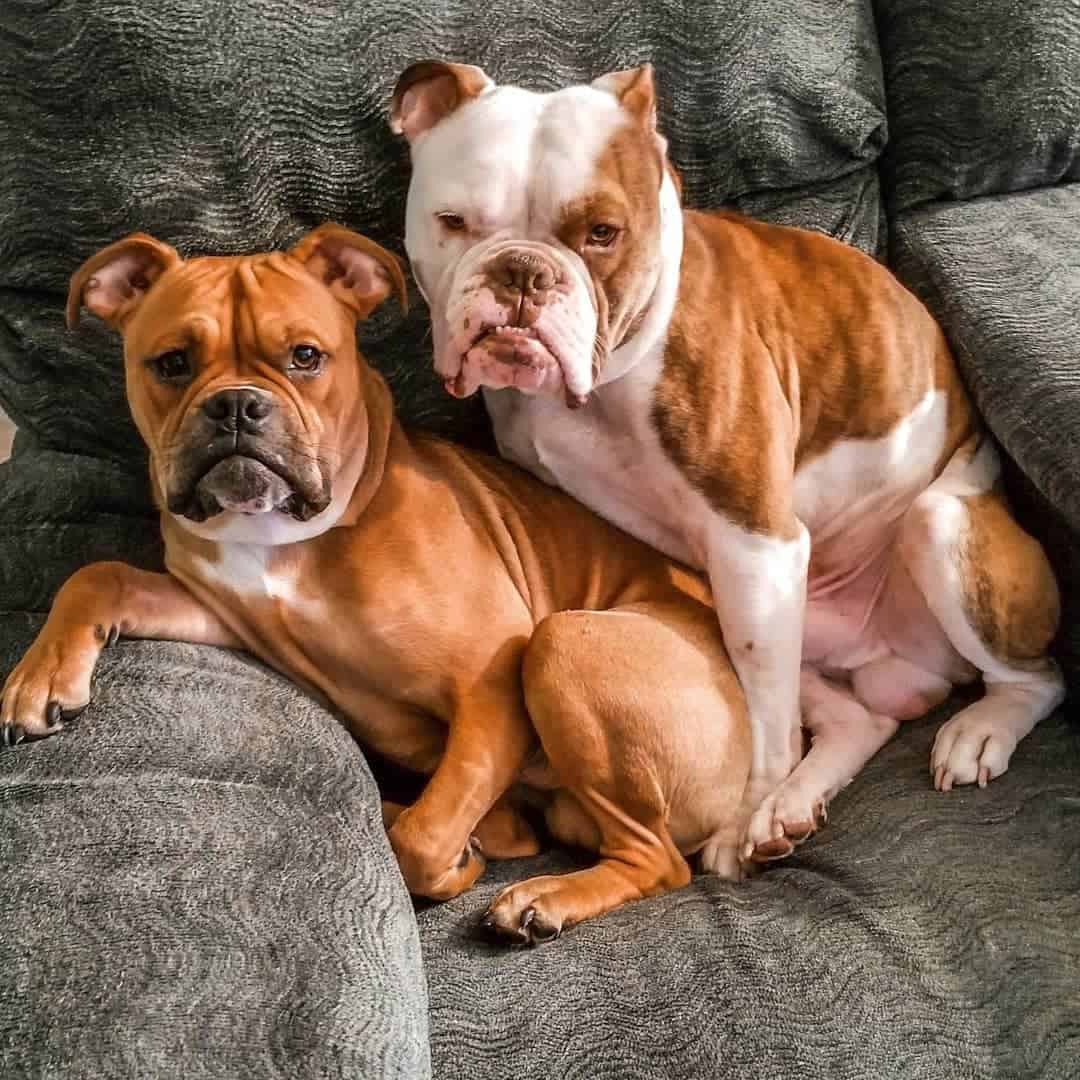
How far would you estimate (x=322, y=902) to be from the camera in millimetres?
1049

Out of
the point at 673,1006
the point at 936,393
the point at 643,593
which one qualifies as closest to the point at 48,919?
the point at 673,1006

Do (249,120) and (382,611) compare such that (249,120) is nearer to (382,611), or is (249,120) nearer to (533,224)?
(533,224)

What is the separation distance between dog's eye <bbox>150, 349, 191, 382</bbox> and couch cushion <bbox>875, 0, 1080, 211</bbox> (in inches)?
48.2

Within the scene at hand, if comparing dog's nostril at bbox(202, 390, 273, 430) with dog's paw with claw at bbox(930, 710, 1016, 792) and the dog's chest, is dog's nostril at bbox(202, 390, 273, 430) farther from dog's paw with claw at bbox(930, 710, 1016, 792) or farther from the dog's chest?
dog's paw with claw at bbox(930, 710, 1016, 792)

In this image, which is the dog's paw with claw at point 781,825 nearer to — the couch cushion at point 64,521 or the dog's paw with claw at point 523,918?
the dog's paw with claw at point 523,918

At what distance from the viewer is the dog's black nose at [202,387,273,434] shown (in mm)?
1238

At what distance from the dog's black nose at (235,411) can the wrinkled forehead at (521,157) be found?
0.34m

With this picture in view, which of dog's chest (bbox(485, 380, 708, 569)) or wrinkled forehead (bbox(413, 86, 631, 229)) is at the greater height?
wrinkled forehead (bbox(413, 86, 631, 229))

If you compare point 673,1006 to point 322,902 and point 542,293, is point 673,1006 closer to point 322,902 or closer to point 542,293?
point 322,902

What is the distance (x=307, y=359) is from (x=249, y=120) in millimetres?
383

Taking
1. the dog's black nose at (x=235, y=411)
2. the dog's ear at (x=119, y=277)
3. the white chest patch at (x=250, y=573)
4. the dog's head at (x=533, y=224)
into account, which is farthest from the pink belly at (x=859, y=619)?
the dog's ear at (x=119, y=277)

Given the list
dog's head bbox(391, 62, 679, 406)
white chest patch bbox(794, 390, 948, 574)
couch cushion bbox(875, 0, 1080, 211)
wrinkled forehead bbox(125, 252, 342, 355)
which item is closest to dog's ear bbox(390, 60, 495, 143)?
dog's head bbox(391, 62, 679, 406)

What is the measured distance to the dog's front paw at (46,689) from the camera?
1173 millimetres

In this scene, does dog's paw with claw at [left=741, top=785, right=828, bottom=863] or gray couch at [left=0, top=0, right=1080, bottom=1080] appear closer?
gray couch at [left=0, top=0, right=1080, bottom=1080]
